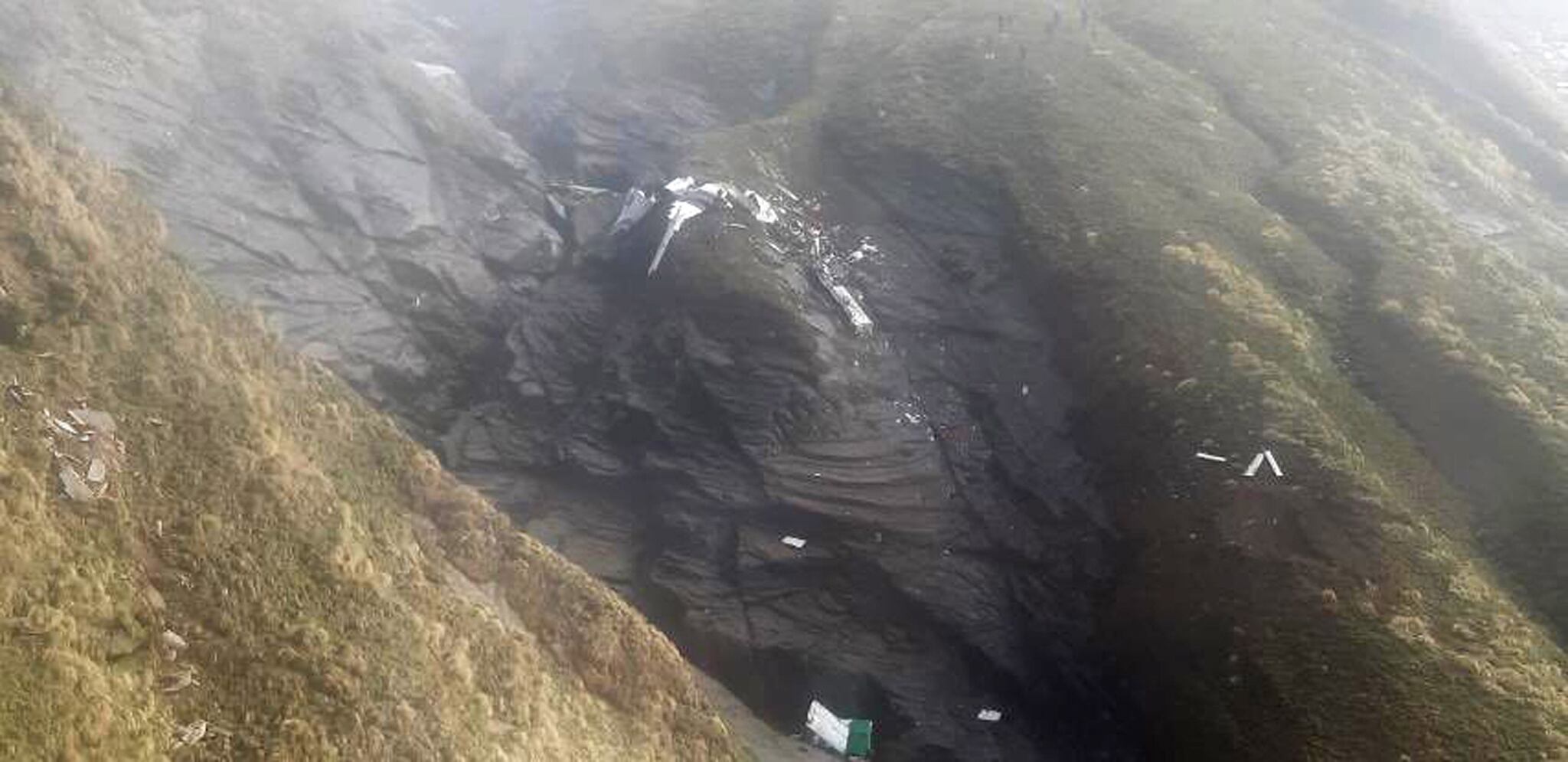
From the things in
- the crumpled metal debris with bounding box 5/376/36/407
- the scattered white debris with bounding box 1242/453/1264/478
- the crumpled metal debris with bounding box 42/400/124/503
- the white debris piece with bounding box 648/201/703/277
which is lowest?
the white debris piece with bounding box 648/201/703/277

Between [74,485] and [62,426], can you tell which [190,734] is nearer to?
[74,485]

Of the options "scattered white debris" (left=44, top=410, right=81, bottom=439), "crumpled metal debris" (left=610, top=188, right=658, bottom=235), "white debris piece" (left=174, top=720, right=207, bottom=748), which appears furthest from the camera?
"crumpled metal debris" (left=610, top=188, right=658, bottom=235)

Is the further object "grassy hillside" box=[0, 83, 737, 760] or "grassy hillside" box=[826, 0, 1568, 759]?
"grassy hillside" box=[826, 0, 1568, 759]

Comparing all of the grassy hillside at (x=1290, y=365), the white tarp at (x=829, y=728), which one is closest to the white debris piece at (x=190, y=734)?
the white tarp at (x=829, y=728)

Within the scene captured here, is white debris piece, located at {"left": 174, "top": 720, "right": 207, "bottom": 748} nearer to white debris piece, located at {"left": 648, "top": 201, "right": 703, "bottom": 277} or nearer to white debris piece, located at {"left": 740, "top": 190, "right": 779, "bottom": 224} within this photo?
white debris piece, located at {"left": 648, "top": 201, "right": 703, "bottom": 277}

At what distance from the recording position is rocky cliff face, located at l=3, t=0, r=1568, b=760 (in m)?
32.3

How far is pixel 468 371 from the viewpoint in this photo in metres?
48.2

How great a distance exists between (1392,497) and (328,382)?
35.5 metres

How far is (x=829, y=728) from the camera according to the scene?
34.6 meters

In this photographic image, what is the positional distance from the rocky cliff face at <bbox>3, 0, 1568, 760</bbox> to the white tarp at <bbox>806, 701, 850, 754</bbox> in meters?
1.26

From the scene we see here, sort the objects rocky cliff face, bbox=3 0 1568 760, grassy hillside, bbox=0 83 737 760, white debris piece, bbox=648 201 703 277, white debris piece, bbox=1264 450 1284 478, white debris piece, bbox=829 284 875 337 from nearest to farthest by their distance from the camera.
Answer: grassy hillside, bbox=0 83 737 760
rocky cliff face, bbox=3 0 1568 760
white debris piece, bbox=1264 450 1284 478
white debris piece, bbox=829 284 875 337
white debris piece, bbox=648 201 703 277

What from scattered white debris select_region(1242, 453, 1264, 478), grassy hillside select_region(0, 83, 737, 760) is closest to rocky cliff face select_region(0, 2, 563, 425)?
grassy hillside select_region(0, 83, 737, 760)

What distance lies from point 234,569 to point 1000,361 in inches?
1258

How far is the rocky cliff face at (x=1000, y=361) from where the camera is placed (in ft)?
106
